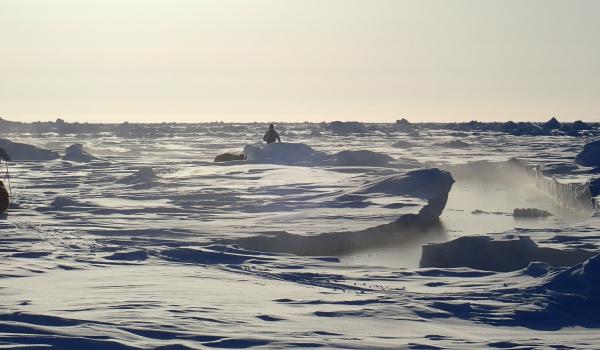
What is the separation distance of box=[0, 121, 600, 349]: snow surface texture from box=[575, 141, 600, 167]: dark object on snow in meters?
8.02

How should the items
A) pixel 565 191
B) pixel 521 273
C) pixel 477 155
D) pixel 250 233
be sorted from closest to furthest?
pixel 521 273 < pixel 250 233 < pixel 565 191 < pixel 477 155

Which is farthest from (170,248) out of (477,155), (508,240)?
(477,155)

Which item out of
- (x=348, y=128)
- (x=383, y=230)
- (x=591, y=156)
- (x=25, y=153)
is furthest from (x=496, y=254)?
(x=348, y=128)

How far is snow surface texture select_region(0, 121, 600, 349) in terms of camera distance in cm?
527

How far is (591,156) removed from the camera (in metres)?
24.1

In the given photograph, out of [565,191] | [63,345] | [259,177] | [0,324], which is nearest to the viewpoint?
[63,345]

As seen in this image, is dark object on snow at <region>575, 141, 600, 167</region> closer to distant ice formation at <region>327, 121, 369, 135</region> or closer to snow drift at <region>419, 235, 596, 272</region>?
snow drift at <region>419, 235, 596, 272</region>

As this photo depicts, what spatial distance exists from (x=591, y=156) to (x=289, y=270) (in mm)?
18626

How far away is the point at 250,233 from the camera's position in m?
10.3

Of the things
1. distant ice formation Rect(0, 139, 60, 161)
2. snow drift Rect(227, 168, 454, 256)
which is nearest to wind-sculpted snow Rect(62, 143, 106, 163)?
distant ice formation Rect(0, 139, 60, 161)

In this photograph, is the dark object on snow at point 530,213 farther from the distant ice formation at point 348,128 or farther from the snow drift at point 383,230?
the distant ice formation at point 348,128

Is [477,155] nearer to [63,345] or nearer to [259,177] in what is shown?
[259,177]

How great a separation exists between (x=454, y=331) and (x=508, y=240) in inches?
137

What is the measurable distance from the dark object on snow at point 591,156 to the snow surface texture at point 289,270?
8.02m
